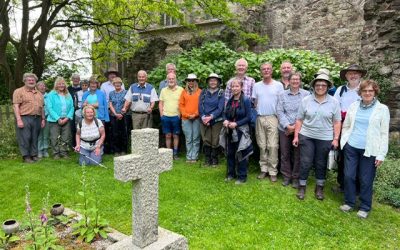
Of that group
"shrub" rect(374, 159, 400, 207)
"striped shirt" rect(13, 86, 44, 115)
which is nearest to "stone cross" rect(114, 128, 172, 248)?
"shrub" rect(374, 159, 400, 207)

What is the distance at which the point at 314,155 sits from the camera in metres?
4.98

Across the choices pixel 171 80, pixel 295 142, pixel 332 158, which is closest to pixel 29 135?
pixel 171 80

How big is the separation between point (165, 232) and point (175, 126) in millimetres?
3774

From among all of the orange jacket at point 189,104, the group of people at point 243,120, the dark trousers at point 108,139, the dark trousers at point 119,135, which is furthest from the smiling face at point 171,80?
the dark trousers at point 108,139

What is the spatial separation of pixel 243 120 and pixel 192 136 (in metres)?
1.73

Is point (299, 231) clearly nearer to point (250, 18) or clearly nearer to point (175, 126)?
point (175, 126)

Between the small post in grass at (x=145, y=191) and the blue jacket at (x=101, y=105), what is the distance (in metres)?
4.36

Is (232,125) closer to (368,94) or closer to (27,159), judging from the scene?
(368,94)

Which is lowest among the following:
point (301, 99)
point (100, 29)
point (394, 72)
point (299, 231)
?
point (299, 231)

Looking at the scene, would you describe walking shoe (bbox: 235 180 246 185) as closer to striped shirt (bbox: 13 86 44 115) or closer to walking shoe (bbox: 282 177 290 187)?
walking shoe (bbox: 282 177 290 187)

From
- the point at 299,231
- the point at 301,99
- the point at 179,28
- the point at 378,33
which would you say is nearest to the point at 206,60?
the point at 301,99

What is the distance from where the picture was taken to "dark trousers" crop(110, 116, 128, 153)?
7.41 meters

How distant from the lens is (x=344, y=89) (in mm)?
5125

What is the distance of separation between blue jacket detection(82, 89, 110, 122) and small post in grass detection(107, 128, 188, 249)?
436 cm
